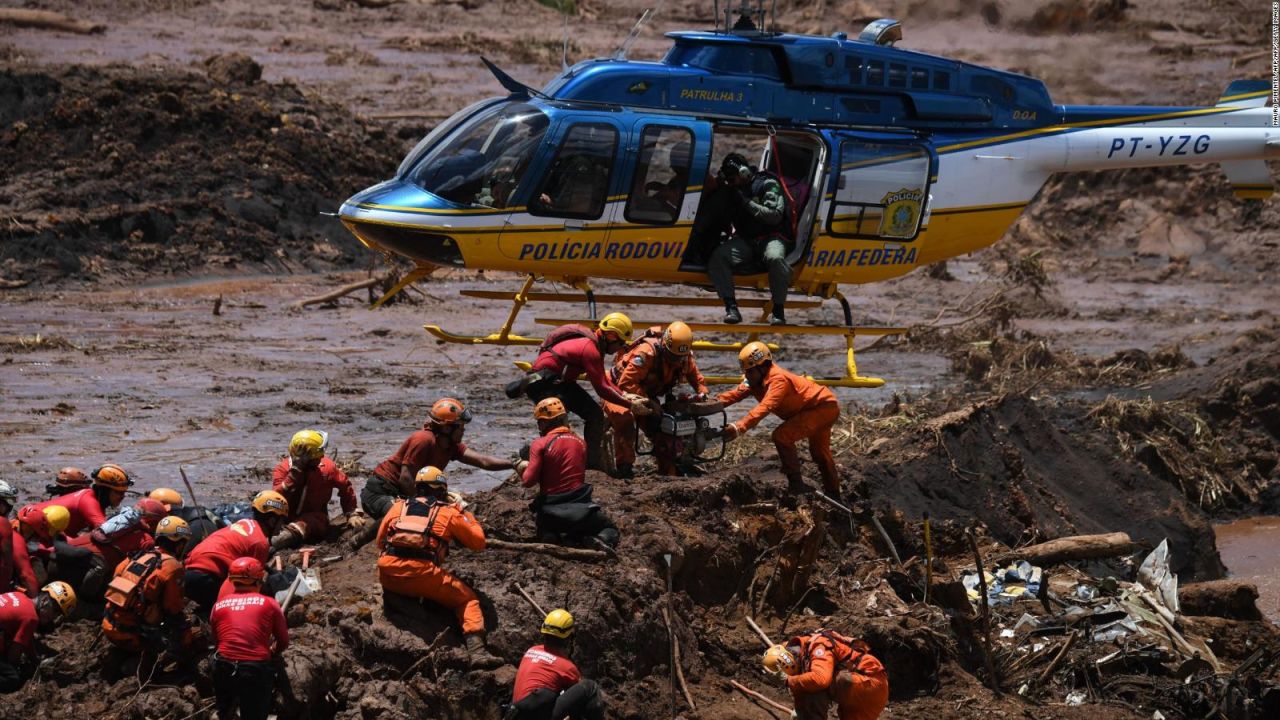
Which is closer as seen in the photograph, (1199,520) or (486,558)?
(486,558)

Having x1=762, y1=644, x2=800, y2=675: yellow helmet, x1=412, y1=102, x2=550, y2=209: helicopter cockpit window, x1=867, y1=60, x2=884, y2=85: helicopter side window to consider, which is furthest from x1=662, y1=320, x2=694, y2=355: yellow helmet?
x1=867, y1=60, x2=884, y2=85: helicopter side window

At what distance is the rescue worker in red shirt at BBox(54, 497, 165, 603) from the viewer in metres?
11.2

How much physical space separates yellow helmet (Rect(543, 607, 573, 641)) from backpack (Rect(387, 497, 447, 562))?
107 centimetres

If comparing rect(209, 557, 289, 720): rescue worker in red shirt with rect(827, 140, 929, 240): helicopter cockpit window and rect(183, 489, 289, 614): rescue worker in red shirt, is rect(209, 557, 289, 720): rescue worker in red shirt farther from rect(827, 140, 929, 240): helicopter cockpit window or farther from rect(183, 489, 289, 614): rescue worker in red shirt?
rect(827, 140, 929, 240): helicopter cockpit window

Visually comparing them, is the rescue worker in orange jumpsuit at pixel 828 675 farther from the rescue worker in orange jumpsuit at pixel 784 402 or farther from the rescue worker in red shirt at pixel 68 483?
the rescue worker in red shirt at pixel 68 483

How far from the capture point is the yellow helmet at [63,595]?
1095 cm

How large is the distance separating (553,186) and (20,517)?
5.51 m

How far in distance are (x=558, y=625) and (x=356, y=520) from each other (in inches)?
124

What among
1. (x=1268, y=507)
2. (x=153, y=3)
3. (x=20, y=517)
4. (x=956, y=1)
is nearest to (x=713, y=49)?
(x=20, y=517)

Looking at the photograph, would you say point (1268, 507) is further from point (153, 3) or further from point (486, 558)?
point (153, 3)

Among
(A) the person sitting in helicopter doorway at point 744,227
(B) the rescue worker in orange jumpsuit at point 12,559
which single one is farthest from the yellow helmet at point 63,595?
(A) the person sitting in helicopter doorway at point 744,227

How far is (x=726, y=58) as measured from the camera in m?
15.2

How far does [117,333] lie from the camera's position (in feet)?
71.0

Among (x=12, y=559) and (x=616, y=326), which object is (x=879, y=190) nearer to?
(x=616, y=326)
